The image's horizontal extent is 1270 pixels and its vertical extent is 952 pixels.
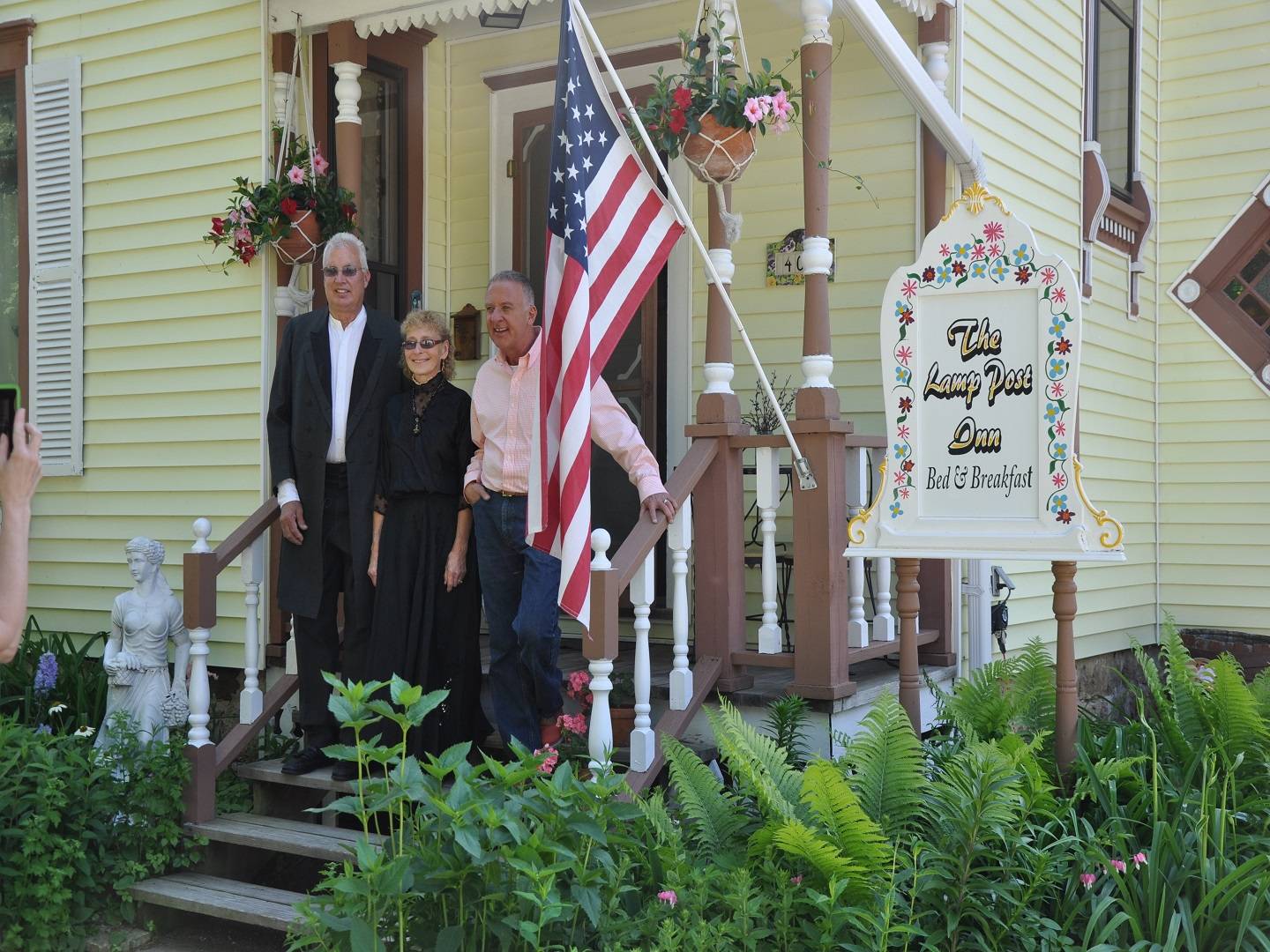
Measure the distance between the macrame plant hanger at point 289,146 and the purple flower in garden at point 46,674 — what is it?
2154 millimetres

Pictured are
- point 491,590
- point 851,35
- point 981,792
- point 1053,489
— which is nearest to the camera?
point 981,792

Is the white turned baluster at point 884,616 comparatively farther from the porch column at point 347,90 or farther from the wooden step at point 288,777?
the porch column at point 347,90

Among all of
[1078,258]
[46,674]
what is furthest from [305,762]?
[1078,258]

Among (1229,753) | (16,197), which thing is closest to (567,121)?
(1229,753)

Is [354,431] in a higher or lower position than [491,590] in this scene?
higher

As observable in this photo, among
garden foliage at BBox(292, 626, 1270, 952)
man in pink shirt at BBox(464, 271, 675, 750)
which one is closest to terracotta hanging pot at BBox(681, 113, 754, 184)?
man in pink shirt at BBox(464, 271, 675, 750)

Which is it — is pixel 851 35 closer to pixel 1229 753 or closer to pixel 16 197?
pixel 1229 753

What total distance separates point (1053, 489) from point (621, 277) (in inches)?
58.9

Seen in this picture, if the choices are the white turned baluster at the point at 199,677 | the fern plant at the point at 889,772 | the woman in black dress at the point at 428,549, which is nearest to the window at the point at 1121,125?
the woman in black dress at the point at 428,549

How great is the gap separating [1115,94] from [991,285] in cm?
437

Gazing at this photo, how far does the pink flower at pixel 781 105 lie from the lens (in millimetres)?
4438

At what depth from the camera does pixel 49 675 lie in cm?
623

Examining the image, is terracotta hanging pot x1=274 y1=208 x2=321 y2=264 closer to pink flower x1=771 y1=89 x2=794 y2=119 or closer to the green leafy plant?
the green leafy plant

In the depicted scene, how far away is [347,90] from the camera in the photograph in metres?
5.84
